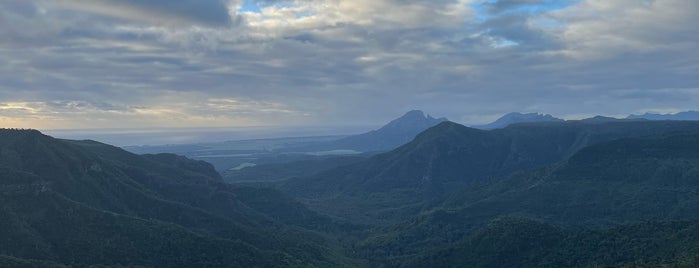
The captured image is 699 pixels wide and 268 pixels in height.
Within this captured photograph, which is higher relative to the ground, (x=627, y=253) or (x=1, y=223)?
(x=1, y=223)

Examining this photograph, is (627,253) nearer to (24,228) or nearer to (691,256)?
(691,256)

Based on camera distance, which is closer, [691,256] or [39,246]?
[691,256]

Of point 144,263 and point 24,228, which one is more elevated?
point 24,228

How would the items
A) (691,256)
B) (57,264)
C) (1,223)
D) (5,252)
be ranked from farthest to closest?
(1,223) → (5,252) → (57,264) → (691,256)

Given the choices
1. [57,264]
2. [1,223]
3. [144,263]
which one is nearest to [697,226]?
[144,263]

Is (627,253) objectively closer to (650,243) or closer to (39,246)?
(650,243)

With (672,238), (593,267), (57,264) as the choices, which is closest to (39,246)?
(57,264)

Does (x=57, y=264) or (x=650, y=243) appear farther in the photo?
(x=650, y=243)

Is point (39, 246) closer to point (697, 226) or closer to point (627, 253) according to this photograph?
point (627, 253)

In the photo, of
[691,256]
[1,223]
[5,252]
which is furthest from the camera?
[1,223]
